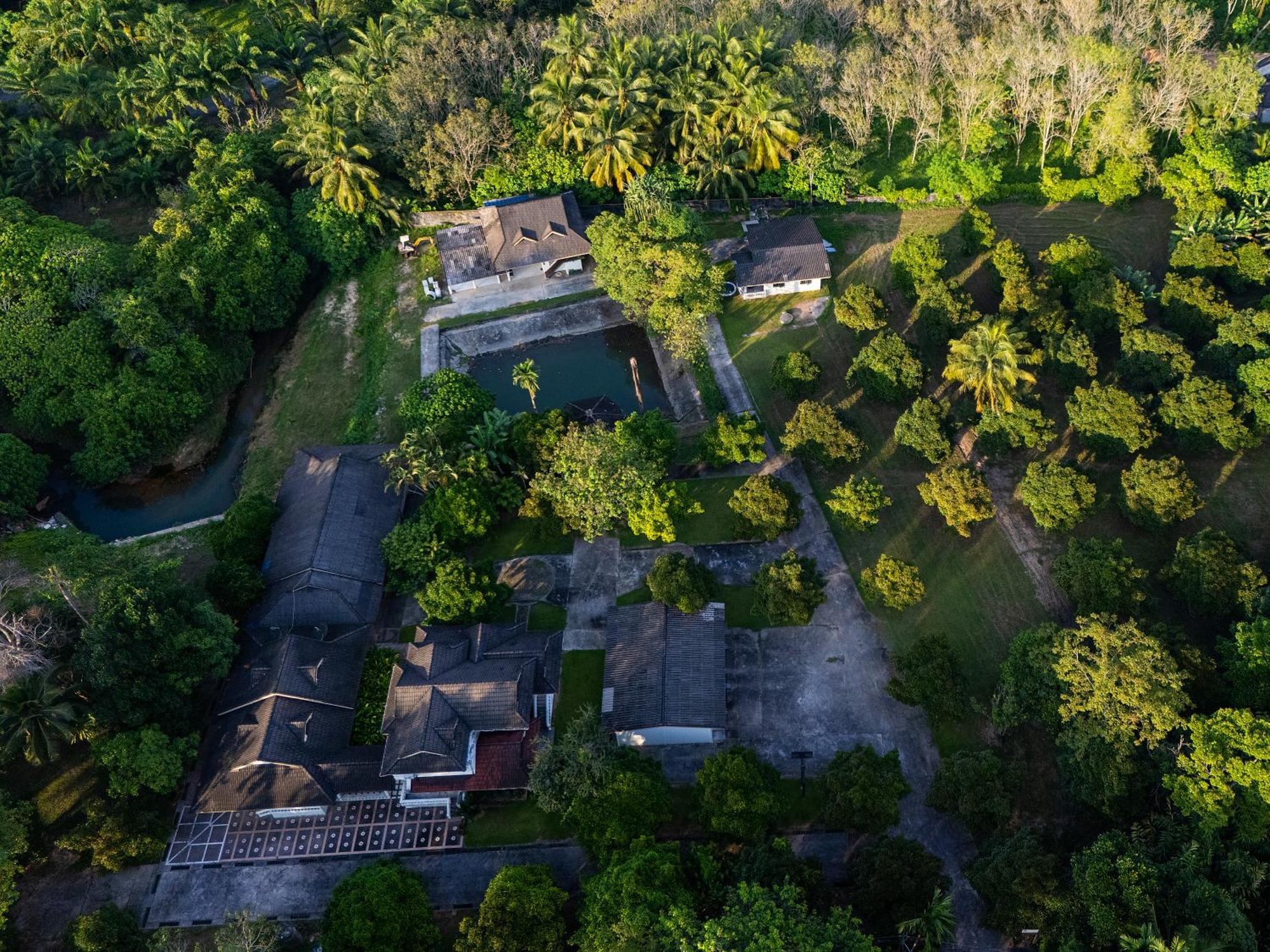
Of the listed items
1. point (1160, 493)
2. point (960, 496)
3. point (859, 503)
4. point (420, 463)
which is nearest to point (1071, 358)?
point (1160, 493)

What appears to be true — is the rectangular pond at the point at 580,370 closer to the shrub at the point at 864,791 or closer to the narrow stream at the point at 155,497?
the narrow stream at the point at 155,497

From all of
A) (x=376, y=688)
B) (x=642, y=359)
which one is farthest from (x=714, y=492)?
(x=376, y=688)

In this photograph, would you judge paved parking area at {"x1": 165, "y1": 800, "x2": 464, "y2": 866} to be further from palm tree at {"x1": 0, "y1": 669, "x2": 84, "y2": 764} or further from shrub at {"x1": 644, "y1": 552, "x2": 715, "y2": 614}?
shrub at {"x1": 644, "y1": 552, "x2": 715, "y2": 614}

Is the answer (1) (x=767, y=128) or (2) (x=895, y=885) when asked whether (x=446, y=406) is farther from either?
(2) (x=895, y=885)

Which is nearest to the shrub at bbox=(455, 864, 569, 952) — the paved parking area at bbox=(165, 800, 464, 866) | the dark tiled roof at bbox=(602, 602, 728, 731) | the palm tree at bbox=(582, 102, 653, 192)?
the paved parking area at bbox=(165, 800, 464, 866)

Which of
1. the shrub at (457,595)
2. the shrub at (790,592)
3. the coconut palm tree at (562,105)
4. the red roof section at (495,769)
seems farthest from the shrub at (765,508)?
the coconut palm tree at (562,105)
